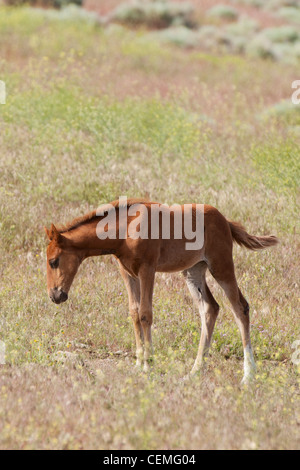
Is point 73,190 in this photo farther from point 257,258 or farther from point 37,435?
point 37,435

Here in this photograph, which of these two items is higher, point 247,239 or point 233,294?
point 247,239

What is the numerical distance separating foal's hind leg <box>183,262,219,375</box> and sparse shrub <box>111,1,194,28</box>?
90.3 ft

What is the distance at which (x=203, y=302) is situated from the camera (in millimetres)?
8195

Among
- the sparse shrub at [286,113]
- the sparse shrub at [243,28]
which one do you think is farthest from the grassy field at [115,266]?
the sparse shrub at [243,28]

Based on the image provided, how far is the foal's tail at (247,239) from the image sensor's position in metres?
8.26

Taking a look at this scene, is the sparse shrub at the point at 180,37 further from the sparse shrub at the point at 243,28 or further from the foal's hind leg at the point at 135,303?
the foal's hind leg at the point at 135,303

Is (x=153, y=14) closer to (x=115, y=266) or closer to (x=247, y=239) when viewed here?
(x=115, y=266)

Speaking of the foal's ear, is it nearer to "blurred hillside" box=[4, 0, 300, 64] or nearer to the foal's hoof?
the foal's hoof

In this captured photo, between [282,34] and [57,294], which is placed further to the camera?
[282,34]

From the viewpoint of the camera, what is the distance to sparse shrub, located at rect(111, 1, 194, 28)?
3431cm

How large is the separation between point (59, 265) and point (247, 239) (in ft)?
7.22

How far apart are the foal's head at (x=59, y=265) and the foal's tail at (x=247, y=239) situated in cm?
192

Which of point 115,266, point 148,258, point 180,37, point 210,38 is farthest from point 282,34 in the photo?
point 148,258
